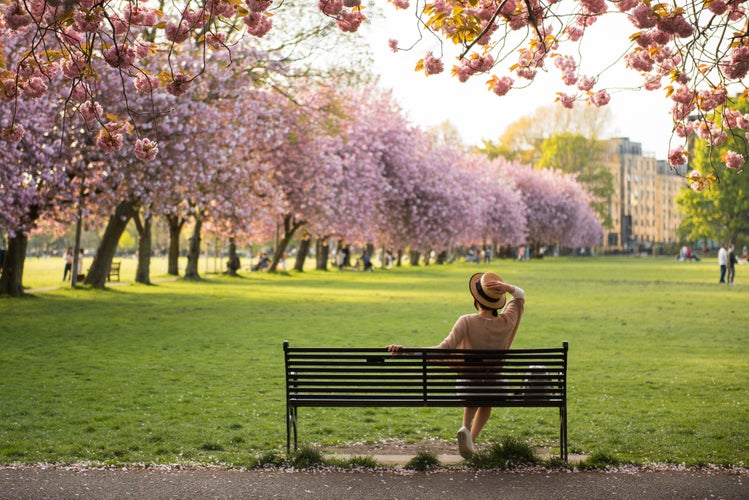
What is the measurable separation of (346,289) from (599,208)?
269 ft

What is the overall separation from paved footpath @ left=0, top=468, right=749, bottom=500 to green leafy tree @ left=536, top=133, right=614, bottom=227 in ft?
336

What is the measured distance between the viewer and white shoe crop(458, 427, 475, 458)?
7215 mm

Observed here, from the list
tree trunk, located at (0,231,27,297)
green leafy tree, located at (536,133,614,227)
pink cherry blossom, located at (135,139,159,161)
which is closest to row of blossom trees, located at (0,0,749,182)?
pink cherry blossom, located at (135,139,159,161)

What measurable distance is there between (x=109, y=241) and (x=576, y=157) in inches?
3283

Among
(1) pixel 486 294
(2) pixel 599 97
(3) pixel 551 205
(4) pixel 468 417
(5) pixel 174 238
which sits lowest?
(4) pixel 468 417

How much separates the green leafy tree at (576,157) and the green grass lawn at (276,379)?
269ft

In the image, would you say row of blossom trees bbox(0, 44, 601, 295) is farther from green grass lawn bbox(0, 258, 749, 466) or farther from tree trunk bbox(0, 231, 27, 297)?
green grass lawn bbox(0, 258, 749, 466)

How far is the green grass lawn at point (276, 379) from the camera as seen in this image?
27.3ft

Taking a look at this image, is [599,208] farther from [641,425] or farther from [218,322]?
[641,425]

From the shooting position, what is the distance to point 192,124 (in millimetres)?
28828

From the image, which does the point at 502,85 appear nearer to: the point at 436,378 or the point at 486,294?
the point at 486,294

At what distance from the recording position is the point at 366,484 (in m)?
6.59

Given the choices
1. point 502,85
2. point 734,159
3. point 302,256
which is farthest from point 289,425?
point 302,256

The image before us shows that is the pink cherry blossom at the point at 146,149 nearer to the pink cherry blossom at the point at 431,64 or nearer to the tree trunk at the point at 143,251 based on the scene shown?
the pink cherry blossom at the point at 431,64
